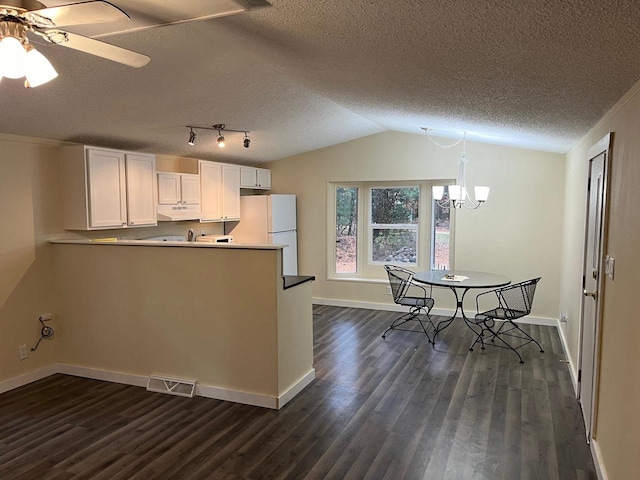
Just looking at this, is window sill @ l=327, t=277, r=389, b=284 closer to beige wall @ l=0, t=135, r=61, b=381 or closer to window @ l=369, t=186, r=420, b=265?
window @ l=369, t=186, r=420, b=265

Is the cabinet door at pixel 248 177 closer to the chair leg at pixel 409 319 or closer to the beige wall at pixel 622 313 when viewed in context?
the chair leg at pixel 409 319

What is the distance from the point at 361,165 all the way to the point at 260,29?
4311mm

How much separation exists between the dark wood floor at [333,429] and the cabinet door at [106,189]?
1.53m

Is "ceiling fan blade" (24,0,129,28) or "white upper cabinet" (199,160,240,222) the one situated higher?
"ceiling fan blade" (24,0,129,28)

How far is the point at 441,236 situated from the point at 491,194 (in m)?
0.93

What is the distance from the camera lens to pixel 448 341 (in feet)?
17.0

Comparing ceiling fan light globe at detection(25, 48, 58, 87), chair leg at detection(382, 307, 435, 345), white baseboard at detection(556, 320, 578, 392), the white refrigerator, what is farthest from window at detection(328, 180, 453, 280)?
ceiling fan light globe at detection(25, 48, 58, 87)

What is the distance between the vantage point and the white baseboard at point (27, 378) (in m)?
3.93

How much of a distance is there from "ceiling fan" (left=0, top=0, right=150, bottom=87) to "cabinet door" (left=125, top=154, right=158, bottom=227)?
2.95 meters

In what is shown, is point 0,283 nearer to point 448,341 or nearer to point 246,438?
point 246,438

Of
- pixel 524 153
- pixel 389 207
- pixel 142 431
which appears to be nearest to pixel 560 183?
pixel 524 153

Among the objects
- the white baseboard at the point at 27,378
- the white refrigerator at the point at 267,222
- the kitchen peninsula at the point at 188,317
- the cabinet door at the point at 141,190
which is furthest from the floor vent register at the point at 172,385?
the white refrigerator at the point at 267,222

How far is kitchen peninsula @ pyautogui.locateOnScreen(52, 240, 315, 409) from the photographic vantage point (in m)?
3.59

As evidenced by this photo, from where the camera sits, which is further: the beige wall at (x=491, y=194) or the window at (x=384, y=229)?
the window at (x=384, y=229)
